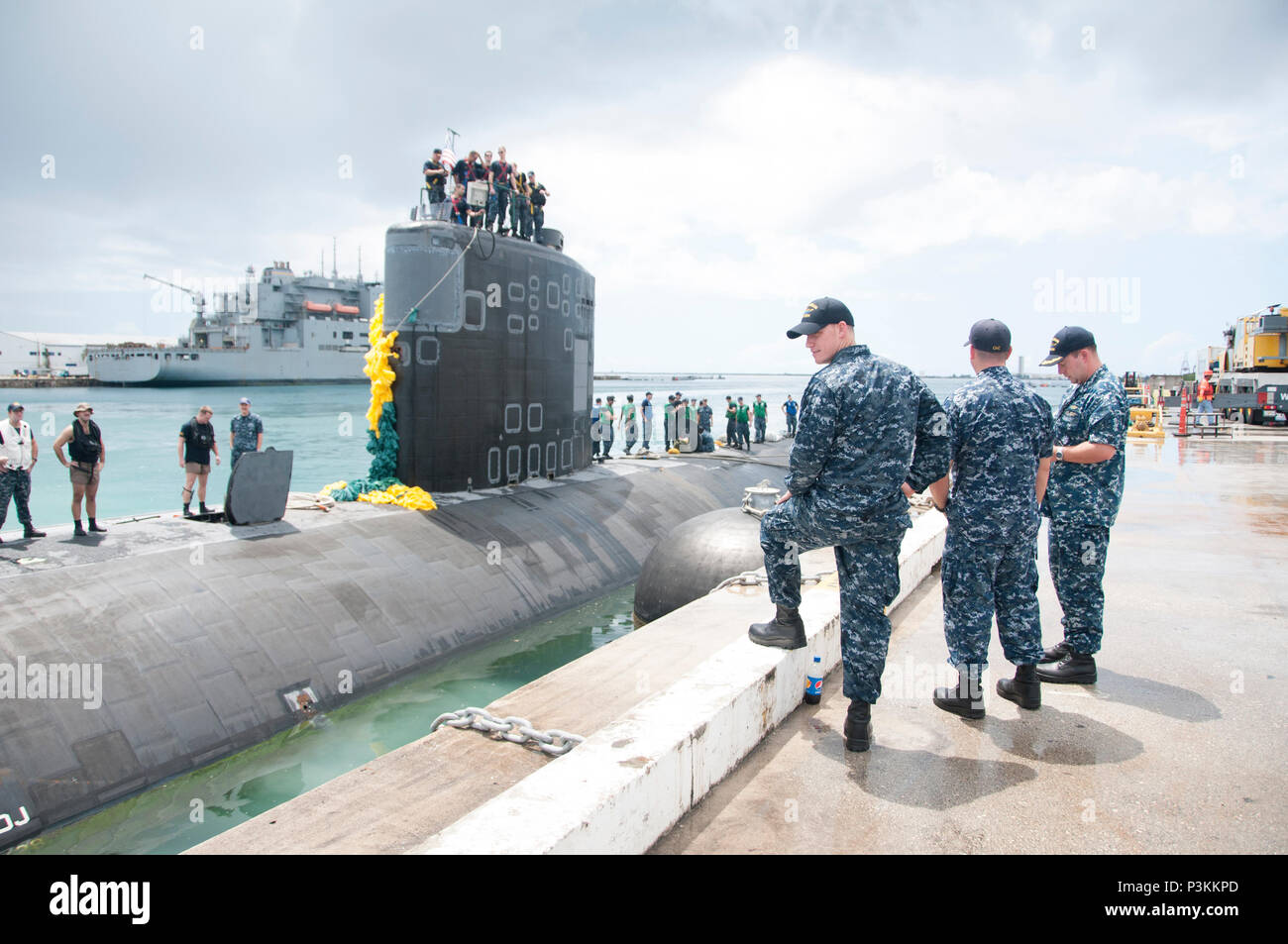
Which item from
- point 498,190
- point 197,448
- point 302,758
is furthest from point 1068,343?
point 197,448

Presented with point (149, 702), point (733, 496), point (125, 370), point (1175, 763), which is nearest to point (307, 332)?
point (125, 370)

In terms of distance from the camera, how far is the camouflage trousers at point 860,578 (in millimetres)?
3516

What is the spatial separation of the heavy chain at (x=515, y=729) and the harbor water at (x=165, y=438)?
6.96m

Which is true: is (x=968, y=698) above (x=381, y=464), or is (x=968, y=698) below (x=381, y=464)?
below

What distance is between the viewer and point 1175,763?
3471mm

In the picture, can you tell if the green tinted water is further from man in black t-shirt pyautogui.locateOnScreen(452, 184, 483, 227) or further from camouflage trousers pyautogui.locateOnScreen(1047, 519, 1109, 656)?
man in black t-shirt pyautogui.locateOnScreen(452, 184, 483, 227)

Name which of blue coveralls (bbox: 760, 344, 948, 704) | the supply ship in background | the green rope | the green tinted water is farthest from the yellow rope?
the supply ship in background

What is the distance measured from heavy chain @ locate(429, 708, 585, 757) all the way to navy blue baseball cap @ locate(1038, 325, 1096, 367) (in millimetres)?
3360

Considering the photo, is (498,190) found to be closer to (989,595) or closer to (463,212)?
(463,212)

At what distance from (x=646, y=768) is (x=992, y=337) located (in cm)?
273

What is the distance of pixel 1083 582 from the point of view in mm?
4527

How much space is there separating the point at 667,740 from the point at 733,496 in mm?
15567

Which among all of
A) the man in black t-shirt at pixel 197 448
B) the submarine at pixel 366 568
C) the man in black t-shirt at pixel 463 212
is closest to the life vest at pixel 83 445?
the submarine at pixel 366 568
